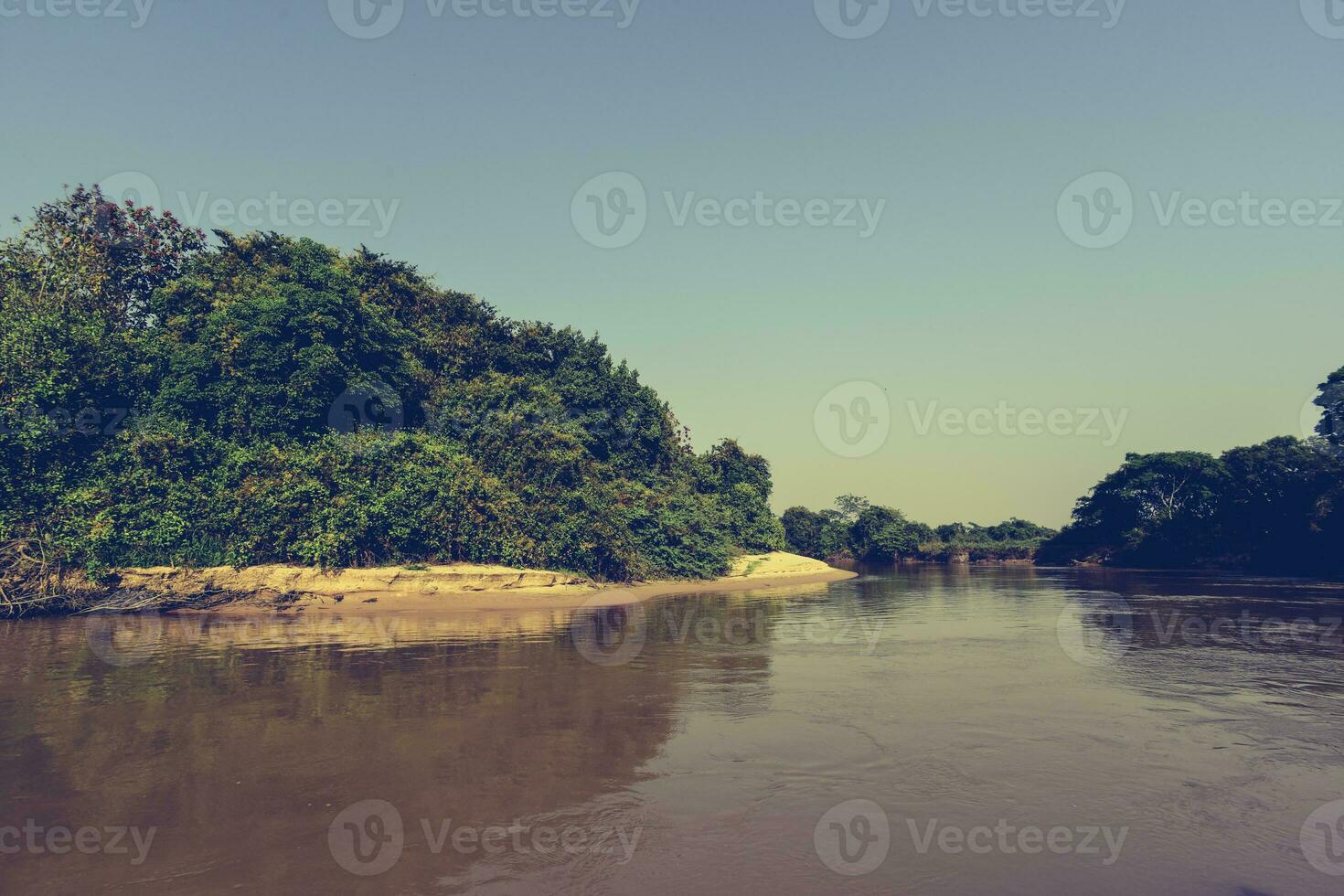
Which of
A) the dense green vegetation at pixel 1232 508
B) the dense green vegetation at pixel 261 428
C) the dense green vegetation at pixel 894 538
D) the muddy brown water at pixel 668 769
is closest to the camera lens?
the muddy brown water at pixel 668 769

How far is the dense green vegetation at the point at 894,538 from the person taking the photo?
344 feet

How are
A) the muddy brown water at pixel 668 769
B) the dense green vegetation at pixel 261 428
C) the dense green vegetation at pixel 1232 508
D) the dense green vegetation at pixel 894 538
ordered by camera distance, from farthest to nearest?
1. the dense green vegetation at pixel 894 538
2. the dense green vegetation at pixel 1232 508
3. the dense green vegetation at pixel 261 428
4. the muddy brown water at pixel 668 769

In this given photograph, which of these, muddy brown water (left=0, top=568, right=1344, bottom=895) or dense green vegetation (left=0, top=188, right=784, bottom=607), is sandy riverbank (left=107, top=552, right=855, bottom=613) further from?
muddy brown water (left=0, top=568, right=1344, bottom=895)

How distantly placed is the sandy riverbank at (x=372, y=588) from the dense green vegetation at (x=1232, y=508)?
5365cm

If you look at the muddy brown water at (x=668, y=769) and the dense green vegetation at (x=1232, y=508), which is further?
the dense green vegetation at (x=1232, y=508)

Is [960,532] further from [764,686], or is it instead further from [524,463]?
[764,686]

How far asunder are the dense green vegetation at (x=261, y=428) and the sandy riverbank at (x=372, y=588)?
3.03 feet

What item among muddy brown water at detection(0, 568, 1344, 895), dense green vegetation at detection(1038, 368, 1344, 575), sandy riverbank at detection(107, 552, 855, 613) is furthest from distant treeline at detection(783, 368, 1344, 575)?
sandy riverbank at detection(107, 552, 855, 613)

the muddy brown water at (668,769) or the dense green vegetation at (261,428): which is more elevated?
the dense green vegetation at (261,428)

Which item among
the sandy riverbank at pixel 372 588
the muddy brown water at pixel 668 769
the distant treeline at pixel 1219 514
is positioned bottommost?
the muddy brown water at pixel 668 769

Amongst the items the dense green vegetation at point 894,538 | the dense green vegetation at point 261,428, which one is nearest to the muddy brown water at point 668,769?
the dense green vegetation at point 261,428

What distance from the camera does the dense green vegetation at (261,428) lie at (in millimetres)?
30312

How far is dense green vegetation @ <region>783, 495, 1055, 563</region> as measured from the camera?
104938mm

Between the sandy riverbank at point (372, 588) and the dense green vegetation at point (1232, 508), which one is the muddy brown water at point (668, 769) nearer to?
the sandy riverbank at point (372, 588)
